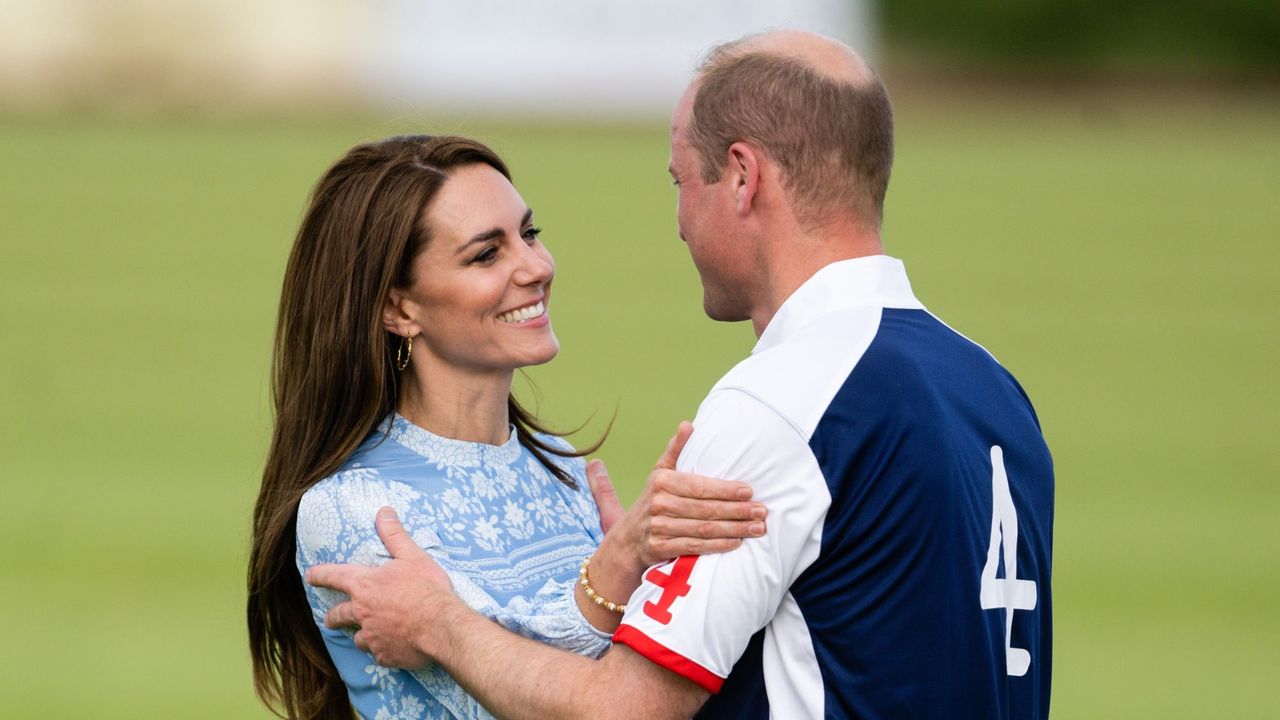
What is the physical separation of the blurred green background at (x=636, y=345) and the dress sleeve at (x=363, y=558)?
4.41 feet

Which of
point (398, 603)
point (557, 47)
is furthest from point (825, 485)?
point (557, 47)

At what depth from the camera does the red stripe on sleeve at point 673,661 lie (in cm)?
276

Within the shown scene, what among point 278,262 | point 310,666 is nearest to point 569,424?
point 310,666

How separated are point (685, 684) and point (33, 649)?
7031 mm

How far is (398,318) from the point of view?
3781 millimetres

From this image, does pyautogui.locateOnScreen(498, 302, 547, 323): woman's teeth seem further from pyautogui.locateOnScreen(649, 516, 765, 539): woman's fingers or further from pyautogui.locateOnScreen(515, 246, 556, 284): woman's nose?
pyautogui.locateOnScreen(649, 516, 765, 539): woman's fingers

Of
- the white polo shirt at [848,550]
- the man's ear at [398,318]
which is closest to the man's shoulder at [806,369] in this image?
the white polo shirt at [848,550]

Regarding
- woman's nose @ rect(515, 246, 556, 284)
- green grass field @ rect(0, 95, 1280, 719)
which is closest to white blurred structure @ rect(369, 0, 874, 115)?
green grass field @ rect(0, 95, 1280, 719)

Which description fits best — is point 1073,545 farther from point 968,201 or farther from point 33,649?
point 968,201

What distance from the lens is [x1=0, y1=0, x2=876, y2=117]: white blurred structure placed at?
137 feet

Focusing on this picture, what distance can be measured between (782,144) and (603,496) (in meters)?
1.37

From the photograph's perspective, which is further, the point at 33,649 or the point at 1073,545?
the point at 1073,545

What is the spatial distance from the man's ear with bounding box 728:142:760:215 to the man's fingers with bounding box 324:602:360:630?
113 centimetres

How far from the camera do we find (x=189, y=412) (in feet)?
49.1
